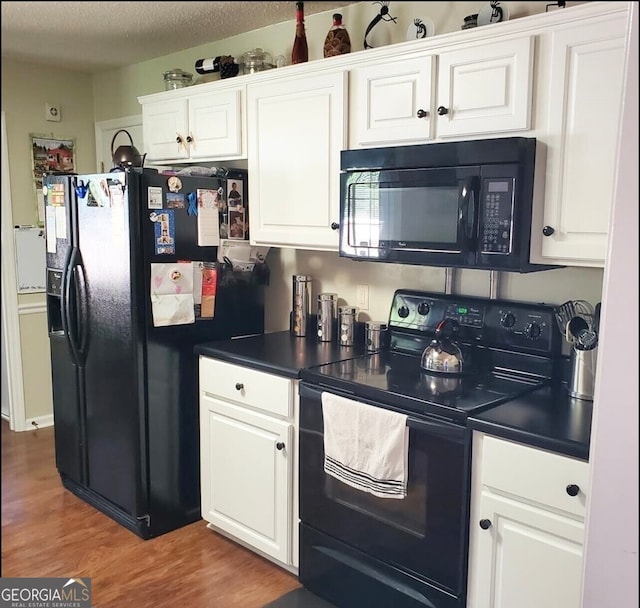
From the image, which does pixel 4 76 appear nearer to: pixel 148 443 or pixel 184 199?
pixel 184 199

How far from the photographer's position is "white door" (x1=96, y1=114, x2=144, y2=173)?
3184 millimetres

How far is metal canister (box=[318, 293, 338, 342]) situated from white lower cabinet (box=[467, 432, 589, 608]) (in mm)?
1105

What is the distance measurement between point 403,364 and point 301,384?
38 centimetres

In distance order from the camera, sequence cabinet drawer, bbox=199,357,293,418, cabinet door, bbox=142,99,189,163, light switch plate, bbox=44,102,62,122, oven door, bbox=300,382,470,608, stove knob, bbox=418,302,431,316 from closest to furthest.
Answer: oven door, bbox=300,382,470,608
cabinet drawer, bbox=199,357,293,418
stove knob, bbox=418,302,431,316
cabinet door, bbox=142,99,189,163
light switch plate, bbox=44,102,62,122

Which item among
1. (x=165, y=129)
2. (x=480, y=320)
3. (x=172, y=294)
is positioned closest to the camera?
(x=480, y=320)

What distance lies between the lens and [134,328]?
8.67 ft

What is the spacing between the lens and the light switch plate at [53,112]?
347 centimetres

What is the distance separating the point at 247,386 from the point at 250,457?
281mm

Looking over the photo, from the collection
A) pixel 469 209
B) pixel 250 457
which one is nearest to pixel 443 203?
pixel 469 209

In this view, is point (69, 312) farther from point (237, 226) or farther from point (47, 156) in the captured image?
point (47, 156)

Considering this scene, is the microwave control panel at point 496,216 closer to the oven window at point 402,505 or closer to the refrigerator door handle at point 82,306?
the oven window at point 402,505

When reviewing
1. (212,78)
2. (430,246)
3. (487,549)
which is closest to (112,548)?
(487,549)

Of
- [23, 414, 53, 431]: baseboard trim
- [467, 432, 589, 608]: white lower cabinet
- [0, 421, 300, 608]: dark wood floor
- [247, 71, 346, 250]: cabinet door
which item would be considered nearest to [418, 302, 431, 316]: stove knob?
[247, 71, 346, 250]: cabinet door

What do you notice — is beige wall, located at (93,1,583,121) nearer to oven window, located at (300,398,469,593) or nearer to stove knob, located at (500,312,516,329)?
stove knob, located at (500,312,516,329)
